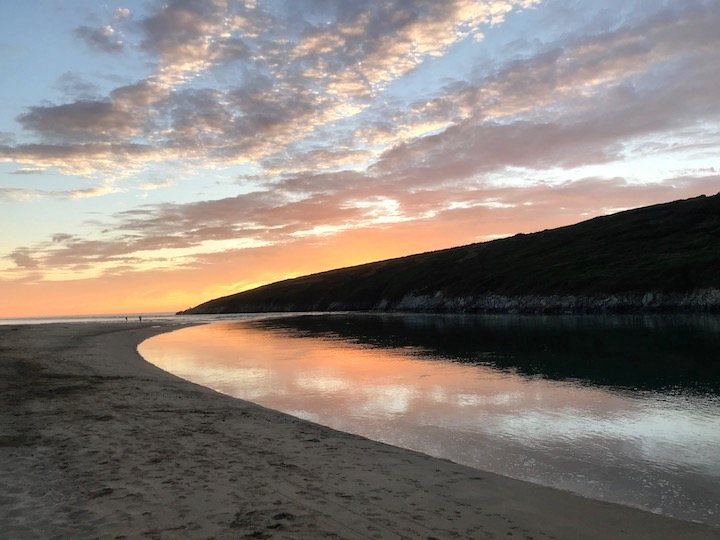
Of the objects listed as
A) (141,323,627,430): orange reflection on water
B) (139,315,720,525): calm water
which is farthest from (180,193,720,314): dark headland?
(141,323,627,430): orange reflection on water

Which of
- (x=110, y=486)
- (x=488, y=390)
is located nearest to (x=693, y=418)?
(x=488, y=390)

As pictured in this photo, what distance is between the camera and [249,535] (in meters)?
8.92

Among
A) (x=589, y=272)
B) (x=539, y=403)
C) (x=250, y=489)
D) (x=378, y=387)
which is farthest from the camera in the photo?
(x=589, y=272)

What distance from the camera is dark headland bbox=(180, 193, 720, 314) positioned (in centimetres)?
9612

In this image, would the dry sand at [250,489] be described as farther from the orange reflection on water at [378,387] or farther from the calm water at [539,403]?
the orange reflection on water at [378,387]

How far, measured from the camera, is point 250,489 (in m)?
11.5

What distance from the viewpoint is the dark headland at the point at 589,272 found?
96125 millimetres

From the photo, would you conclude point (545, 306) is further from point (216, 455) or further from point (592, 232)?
point (216, 455)

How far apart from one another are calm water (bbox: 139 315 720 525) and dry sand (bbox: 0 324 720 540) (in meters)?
1.89

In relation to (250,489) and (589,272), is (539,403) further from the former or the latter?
(589,272)

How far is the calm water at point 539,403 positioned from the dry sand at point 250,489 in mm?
1886

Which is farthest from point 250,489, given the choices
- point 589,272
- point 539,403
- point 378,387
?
point 589,272

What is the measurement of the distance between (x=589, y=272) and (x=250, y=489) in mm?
122586

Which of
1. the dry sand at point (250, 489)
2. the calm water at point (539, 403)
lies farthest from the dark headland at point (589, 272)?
the dry sand at point (250, 489)
